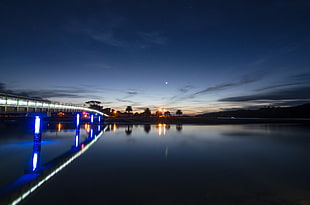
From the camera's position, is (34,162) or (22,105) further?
(22,105)

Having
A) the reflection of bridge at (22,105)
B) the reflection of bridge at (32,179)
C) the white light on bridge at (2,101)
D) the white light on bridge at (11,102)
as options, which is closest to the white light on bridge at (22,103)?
the reflection of bridge at (22,105)

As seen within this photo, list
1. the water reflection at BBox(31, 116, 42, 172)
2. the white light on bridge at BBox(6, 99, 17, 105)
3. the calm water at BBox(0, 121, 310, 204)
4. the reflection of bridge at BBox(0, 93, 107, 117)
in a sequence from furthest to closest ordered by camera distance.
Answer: the white light on bridge at BBox(6, 99, 17, 105), the reflection of bridge at BBox(0, 93, 107, 117), the water reflection at BBox(31, 116, 42, 172), the calm water at BBox(0, 121, 310, 204)

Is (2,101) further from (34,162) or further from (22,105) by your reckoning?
(34,162)

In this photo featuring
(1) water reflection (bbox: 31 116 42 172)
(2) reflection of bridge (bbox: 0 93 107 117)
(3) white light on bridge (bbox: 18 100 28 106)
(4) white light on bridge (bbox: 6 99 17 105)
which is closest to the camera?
(1) water reflection (bbox: 31 116 42 172)

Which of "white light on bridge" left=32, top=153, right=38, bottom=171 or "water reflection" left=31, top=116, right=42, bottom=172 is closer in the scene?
"white light on bridge" left=32, top=153, right=38, bottom=171

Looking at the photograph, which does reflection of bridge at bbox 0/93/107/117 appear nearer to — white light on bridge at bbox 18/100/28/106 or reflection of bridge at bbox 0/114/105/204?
white light on bridge at bbox 18/100/28/106

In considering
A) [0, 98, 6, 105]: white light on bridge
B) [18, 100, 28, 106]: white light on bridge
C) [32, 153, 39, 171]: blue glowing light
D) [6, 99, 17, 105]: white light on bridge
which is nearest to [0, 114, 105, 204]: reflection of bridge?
[32, 153, 39, 171]: blue glowing light

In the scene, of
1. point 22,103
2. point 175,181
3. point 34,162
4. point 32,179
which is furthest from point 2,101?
point 175,181

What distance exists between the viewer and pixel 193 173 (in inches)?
630

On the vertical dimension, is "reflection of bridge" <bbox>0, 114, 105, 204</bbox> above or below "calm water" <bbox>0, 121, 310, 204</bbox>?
above

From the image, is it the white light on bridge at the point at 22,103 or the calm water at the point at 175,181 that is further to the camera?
the white light on bridge at the point at 22,103

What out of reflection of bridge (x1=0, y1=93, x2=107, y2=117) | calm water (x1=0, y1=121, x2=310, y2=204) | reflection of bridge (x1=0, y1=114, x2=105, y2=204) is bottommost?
calm water (x1=0, y1=121, x2=310, y2=204)

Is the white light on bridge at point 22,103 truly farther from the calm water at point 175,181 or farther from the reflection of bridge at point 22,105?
the calm water at point 175,181

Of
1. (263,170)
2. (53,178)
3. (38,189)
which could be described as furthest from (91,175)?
(263,170)
